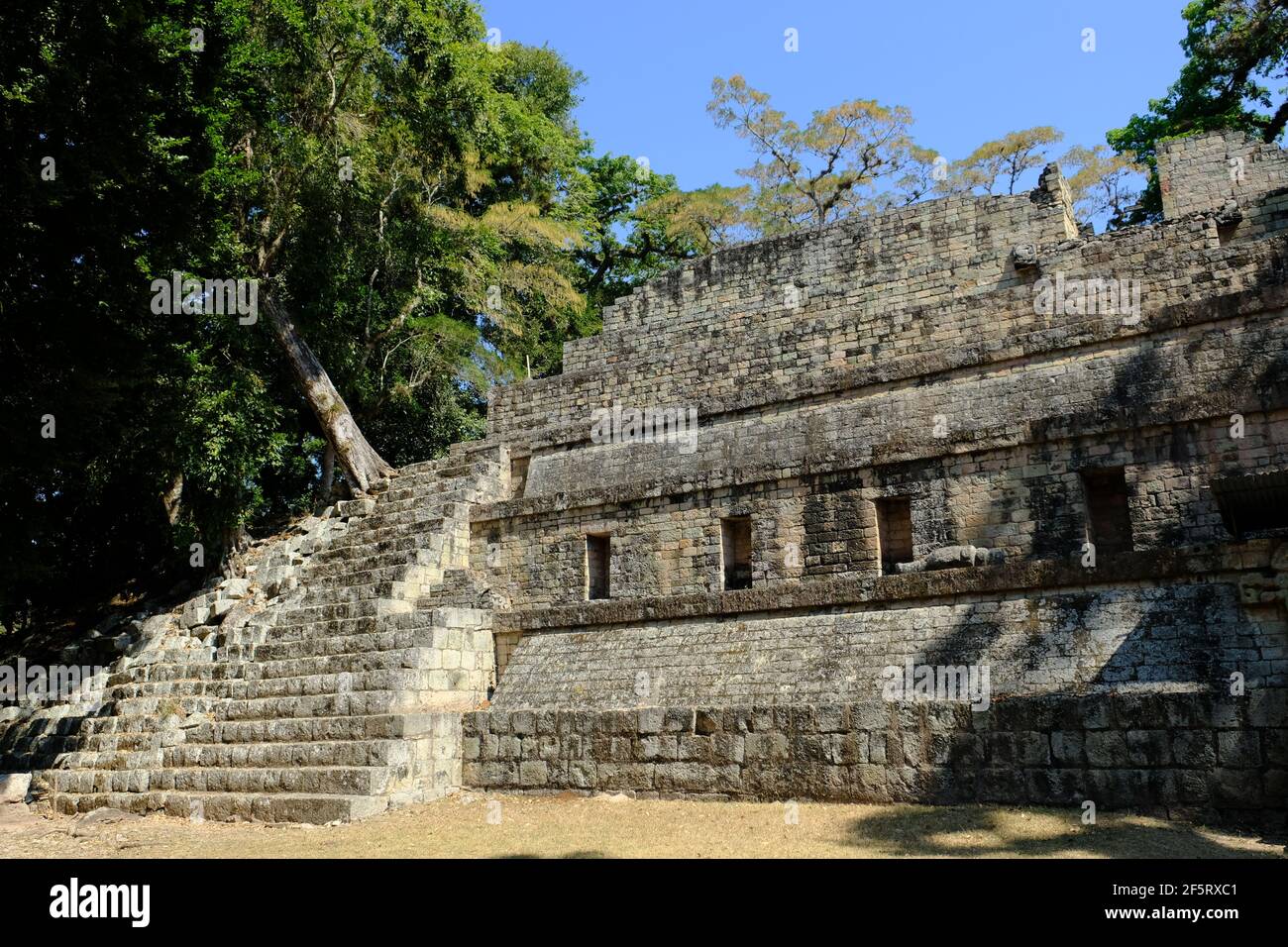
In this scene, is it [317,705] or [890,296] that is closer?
[317,705]

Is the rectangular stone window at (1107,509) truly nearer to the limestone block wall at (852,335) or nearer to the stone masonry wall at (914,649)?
the stone masonry wall at (914,649)

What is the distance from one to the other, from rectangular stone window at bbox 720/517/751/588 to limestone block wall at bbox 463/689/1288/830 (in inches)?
124

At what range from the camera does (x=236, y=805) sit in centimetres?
1095

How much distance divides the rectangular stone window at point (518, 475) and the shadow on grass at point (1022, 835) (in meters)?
9.70

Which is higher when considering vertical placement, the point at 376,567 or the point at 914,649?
the point at 376,567

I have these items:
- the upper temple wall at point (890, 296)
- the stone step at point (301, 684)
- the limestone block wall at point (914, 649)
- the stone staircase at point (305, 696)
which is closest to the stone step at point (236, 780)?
the stone staircase at point (305, 696)

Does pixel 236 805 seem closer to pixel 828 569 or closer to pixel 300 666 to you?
pixel 300 666

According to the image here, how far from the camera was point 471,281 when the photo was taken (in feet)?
78.0

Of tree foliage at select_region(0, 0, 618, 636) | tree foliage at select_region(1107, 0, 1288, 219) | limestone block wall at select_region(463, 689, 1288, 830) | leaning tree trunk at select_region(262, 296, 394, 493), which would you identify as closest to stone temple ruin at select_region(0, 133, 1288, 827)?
limestone block wall at select_region(463, 689, 1288, 830)

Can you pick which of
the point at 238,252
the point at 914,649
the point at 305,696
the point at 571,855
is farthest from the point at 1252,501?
the point at 238,252

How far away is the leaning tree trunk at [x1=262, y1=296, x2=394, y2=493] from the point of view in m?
19.6

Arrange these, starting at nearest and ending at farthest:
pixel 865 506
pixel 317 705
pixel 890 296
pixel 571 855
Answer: pixel 571 855, pixel 865 506, pixel 317 705, pixel 890 296

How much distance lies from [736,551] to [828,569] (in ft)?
5.39

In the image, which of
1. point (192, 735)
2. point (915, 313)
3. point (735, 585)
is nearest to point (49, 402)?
point (192, 735)
